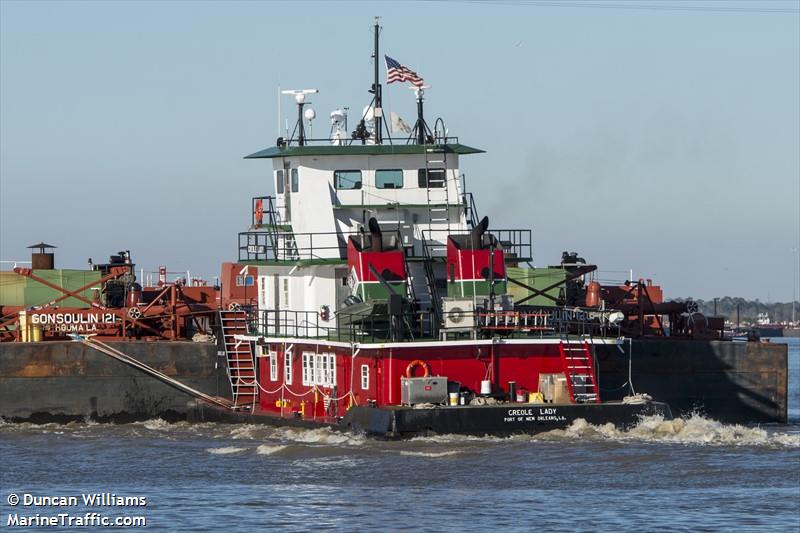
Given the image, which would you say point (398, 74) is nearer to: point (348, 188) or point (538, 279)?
point (348, 188)

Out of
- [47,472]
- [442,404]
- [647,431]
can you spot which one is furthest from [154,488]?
[647,431]

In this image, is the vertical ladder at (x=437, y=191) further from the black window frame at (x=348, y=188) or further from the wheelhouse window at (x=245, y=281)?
the wheelhouse window at (x=245, y=281)

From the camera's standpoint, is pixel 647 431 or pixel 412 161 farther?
pixel 412 161

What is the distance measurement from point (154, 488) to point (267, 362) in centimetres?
1298

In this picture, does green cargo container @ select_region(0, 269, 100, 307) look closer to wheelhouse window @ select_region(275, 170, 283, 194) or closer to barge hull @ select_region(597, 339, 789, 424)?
wheelhouse window @ select_region(275, 170, 283, 194)

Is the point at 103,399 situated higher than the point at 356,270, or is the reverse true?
the point at 356,270

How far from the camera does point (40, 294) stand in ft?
218

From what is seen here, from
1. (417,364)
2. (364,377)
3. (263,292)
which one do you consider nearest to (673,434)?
(417,364)

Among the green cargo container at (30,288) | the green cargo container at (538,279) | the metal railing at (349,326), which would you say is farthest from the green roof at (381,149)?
the green cargo container at (30,288)

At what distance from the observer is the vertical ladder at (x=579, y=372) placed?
4119cm

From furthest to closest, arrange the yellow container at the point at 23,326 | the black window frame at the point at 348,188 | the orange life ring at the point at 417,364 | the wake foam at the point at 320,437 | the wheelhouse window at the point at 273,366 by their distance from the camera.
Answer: the yellow container at the point at 23,326, the wheelhouse window at the point at 273,366, the black window frame at the point at 348,188, the wake foam at the point at 320,437, the orange life ring at the point at 417,364

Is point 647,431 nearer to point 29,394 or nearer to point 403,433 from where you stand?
point 403,433

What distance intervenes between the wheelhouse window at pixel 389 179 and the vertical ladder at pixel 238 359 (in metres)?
Answer: 6.98

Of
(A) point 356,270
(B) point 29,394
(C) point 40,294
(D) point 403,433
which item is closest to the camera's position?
(D) point 403,433
